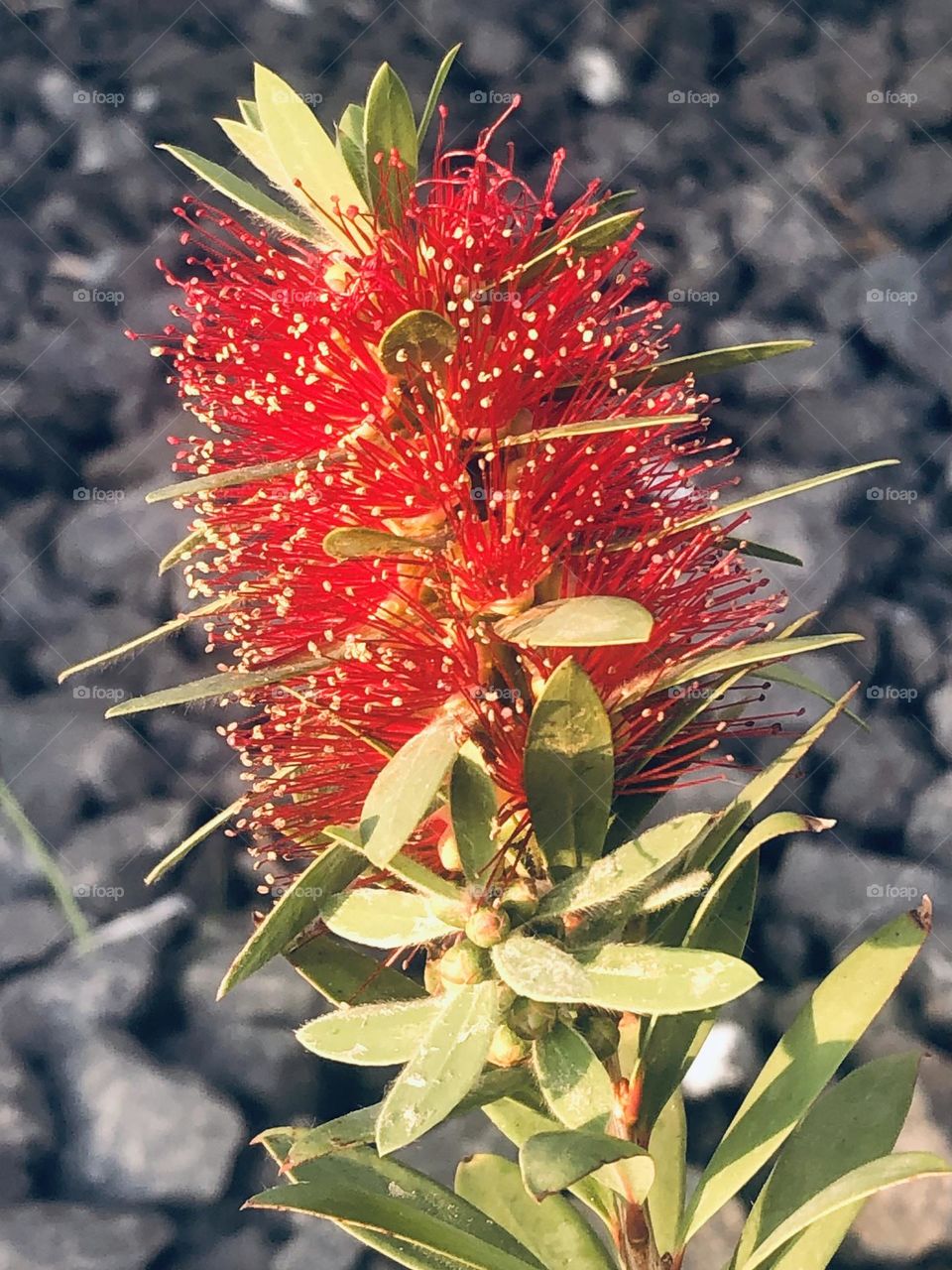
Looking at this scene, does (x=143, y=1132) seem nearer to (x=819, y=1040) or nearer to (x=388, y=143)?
(x=819, y=1040)

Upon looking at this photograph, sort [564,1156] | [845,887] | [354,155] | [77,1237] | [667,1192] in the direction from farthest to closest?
[845,887] → [77,1237] → [667,1192] → [354,155] → [564,1156]

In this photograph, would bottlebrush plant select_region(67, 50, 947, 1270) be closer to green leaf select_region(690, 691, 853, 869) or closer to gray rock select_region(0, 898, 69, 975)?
green leaf select_region(690, 691, 853, 869)

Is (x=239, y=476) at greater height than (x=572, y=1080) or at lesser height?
greater

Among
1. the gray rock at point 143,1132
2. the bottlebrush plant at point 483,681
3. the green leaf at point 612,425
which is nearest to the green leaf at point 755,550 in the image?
the bottlebrush plant at point 483,681

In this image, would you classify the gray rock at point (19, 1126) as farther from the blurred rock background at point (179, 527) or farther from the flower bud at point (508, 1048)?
the flower bud at point (508, 1048)

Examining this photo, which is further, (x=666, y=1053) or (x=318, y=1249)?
(x=318, y=1249)

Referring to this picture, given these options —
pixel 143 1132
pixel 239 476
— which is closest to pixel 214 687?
pixel 239 476
